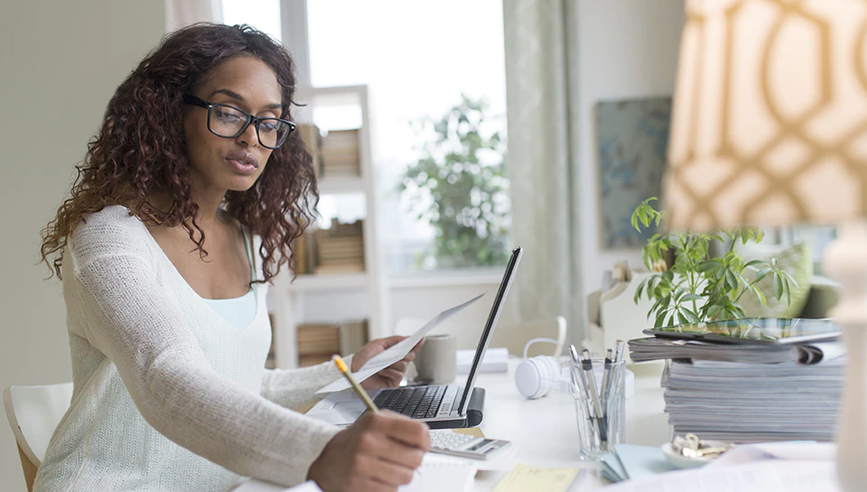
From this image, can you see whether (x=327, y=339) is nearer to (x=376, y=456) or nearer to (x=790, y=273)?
(x=790, y=273)

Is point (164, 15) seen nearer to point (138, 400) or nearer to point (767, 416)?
point (138, 400)

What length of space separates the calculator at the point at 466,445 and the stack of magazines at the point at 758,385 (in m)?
0.23

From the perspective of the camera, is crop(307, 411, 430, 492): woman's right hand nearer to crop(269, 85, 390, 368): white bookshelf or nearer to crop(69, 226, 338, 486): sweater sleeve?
crop(69, 226, 338, 486): sweater sleeve

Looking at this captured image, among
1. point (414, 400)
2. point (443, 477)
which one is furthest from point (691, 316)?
point (443, 477)

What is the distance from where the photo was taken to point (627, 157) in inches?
149

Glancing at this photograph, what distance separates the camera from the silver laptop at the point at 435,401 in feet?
3.56

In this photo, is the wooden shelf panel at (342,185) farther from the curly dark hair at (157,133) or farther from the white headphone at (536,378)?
the white headphone at (536,378)

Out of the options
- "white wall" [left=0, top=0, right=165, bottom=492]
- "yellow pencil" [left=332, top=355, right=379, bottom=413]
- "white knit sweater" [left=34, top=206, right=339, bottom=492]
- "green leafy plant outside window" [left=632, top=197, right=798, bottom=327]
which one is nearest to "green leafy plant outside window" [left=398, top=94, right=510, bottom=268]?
"white wall" [left=0, top=0, right=165, bottom=492]

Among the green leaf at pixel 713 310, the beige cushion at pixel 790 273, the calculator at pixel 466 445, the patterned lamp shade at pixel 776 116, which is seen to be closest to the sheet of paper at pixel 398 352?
the calculator at pixel 466 445

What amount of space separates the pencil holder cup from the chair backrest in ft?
3.37

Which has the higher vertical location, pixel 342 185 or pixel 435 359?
pixel 342 185

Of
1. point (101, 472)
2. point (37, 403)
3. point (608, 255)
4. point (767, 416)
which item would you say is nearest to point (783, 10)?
point (767, 416)

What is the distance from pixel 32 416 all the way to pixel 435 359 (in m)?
0.80

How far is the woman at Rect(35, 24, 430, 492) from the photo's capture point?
30.9 inches
